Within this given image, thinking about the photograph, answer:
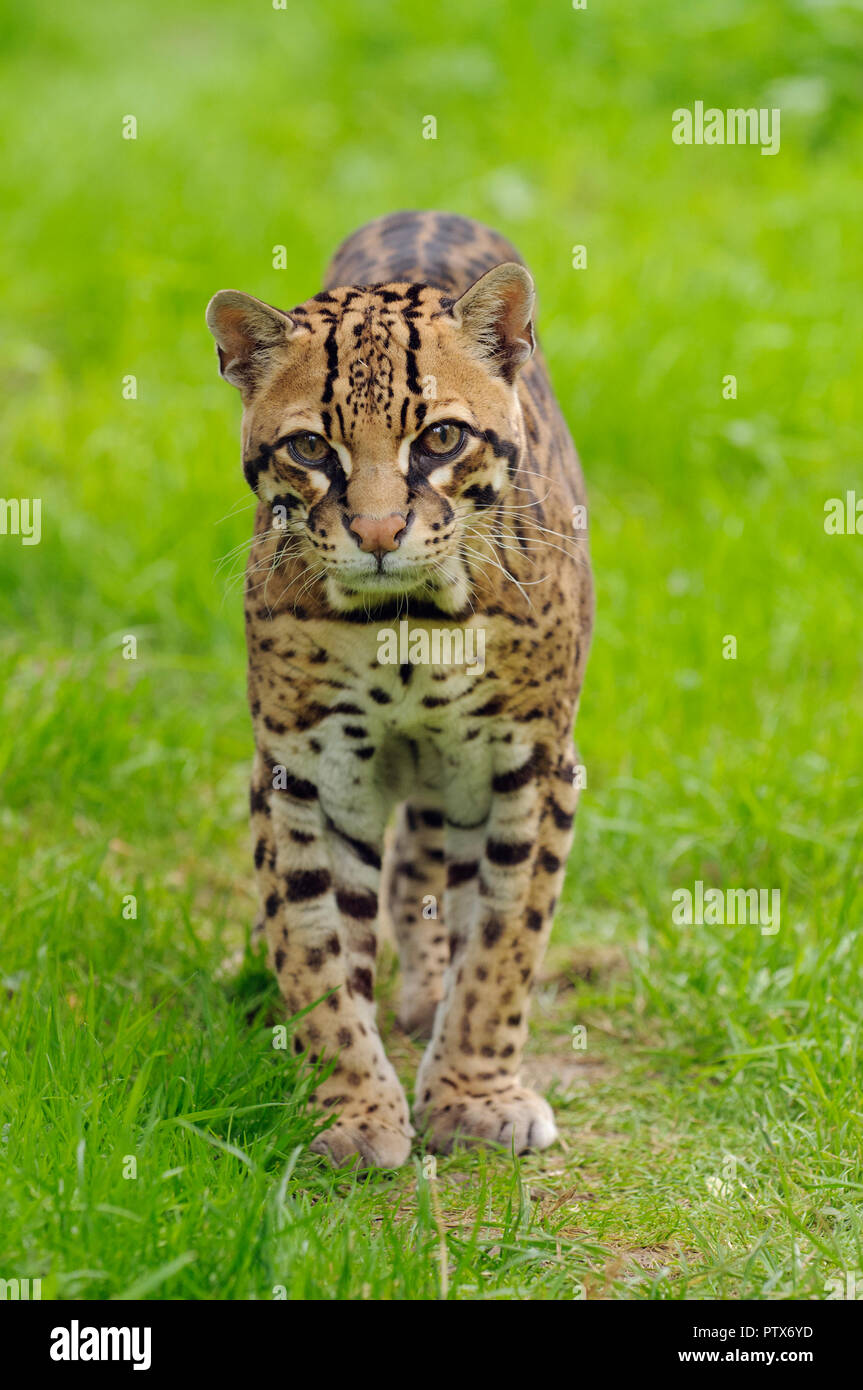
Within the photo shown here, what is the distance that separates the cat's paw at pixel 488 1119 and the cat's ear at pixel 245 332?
2.02 metres

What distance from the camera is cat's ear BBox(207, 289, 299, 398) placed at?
161 inches

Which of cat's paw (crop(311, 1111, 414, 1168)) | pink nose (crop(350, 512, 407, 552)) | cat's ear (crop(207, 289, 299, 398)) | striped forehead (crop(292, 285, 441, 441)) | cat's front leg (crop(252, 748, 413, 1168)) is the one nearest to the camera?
pink nose (crop(350, 512, 407, 552))

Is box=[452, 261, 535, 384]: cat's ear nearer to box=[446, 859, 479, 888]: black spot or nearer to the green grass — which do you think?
box=[446, 859, 479, 888]: black spot

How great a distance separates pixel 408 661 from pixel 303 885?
72 cm

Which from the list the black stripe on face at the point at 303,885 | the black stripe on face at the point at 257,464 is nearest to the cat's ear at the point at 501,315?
the black stripe on face at the point at 257,464

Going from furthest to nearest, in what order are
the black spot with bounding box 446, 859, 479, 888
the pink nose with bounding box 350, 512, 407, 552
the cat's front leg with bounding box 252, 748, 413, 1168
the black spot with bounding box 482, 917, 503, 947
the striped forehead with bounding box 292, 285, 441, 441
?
the black spot with bounding box 446, 859, 479, 888
the black spot with bounding box 482, 917, 503, 947
the cat's front leg with bounding box 252, 748, 413, 1168
the striped forehead with bounding box 292, 285, 441, 441
the pink nose with bounding box 350, 512, 407, 552

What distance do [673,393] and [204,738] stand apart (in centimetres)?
324

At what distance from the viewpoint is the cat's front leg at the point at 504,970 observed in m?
4.66

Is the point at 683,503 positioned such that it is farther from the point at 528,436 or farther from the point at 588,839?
the point at 528,436

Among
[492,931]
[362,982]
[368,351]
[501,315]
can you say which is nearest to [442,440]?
[368,351]

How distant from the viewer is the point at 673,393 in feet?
28.0

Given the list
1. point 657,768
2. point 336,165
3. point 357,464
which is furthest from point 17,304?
point 357,464

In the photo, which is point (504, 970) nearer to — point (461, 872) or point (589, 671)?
point (461, 872)

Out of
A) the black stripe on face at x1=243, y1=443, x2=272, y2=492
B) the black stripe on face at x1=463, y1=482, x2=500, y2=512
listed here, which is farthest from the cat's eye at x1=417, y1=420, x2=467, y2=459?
the black stripe on face at x1=243, y1=443, x2=272, y2=492
